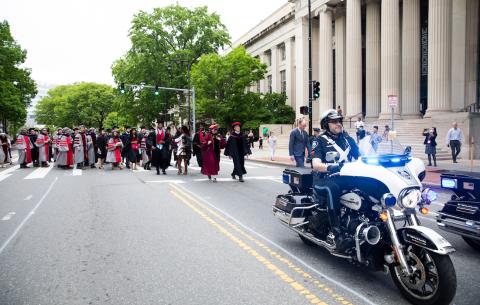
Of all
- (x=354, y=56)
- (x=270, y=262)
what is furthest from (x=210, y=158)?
(x=354, y=56)

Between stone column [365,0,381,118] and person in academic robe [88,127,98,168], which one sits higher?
stone column [365,0,381,118]

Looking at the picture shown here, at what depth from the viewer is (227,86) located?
155 feet

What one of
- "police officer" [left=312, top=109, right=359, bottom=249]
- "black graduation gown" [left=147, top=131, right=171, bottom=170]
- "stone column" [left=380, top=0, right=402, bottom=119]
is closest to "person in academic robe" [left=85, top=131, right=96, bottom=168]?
"black graduation gown" [left=147, top=131, right=171, bottom=170]

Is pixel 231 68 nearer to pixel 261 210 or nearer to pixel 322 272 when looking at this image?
pixel 261 210

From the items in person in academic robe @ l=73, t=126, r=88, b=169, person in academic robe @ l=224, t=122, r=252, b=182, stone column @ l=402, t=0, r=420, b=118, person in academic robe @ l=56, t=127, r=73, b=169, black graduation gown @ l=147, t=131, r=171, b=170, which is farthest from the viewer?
stone column @ l=402, t=0, r=420, b=118

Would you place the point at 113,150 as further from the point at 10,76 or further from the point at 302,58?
the point at 10,76

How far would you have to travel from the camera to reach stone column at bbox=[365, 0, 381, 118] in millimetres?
35688

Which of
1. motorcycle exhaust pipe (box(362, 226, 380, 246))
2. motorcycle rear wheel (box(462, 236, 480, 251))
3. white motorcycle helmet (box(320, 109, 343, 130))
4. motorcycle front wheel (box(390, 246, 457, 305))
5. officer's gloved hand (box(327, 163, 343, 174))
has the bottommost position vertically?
motorcycle rear wheel (box(462, 236, 480, 251))

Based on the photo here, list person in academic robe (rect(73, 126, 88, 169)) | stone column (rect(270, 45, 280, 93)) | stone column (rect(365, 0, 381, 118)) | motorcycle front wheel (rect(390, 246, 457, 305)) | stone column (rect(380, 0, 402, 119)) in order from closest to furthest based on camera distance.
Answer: motorcycle front wheel (rect(390, 246, 457, 305)) → person in academic robe (rect(73, 126, 88, 169)) → stone column (rect(380, 0, 402, 119)) → stone column (rect(365, 0, 381, 118)) → stone column (rect(270, 45, 280, 93))

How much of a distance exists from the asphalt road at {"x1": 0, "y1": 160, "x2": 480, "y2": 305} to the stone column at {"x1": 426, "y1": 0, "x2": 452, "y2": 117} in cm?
1944

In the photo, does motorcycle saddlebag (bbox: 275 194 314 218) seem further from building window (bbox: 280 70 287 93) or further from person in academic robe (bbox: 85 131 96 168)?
building window (bbox: 280 70 287 93)

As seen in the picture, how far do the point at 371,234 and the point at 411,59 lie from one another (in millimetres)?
29482

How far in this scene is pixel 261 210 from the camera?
938 cm

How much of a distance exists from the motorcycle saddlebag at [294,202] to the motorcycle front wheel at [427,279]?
170 cm
